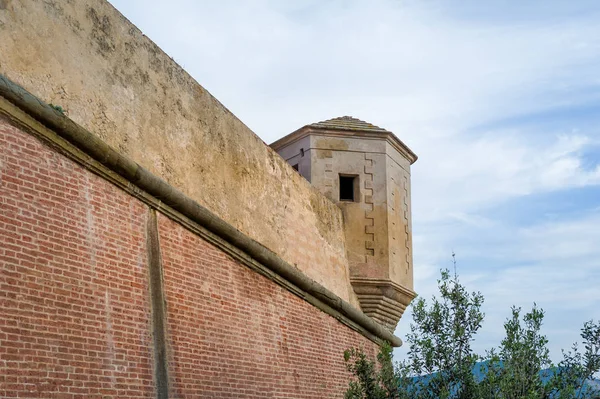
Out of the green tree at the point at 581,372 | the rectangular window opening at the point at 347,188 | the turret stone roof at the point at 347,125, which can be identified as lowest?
the green tree at the point at 581,372

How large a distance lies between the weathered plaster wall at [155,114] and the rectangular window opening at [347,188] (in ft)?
4.80

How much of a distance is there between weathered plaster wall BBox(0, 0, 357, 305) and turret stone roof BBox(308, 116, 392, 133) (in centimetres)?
152

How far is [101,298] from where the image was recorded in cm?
639

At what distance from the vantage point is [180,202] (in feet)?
24.6

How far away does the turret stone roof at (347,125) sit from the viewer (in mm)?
12641

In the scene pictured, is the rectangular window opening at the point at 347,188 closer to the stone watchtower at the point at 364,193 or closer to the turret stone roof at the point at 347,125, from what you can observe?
the stone watchtower at the point at 364,193

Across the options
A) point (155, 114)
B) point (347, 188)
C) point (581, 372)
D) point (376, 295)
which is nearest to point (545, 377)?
point (581, 372)

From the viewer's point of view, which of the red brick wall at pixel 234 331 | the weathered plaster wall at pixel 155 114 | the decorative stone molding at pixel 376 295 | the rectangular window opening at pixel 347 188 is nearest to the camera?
the weathered plaster wall at pixel 155 114

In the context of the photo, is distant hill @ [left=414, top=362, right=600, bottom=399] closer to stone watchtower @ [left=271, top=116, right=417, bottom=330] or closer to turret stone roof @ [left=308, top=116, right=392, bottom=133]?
stone watchtower @ [left=271, top=116, right=417, bottom=330]

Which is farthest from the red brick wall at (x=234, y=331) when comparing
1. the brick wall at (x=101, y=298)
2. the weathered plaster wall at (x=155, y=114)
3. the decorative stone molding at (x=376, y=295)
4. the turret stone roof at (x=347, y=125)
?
the turret stone roof at (x=347, y=125)

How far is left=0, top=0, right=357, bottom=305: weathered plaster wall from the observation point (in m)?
6.61

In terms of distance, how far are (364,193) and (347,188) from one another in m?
0.41

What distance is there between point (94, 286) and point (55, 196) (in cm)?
79

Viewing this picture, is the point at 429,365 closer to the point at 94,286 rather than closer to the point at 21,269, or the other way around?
the point at 94,286
